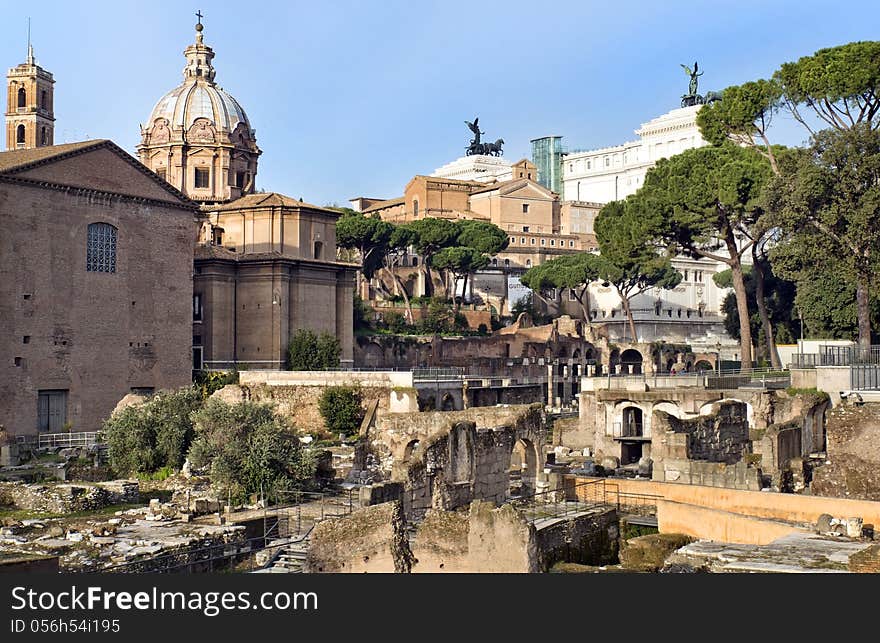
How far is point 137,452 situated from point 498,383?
1865 centimetres

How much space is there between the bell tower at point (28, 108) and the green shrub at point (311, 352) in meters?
22.8

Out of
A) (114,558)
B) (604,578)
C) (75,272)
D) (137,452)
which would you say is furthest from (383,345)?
(604,578)

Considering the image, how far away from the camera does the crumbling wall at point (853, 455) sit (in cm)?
2067

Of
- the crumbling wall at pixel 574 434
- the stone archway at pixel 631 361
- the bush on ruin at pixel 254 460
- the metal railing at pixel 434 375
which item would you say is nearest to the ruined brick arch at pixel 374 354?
the metal railing at pixel 434 375

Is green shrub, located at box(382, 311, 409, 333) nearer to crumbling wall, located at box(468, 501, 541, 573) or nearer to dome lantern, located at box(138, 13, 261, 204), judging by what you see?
dome lantern, located at box(138, 13, 261, 204)

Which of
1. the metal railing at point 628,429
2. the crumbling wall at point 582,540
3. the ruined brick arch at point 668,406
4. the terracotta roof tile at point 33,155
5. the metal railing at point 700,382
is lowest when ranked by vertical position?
the crumbling wall at point 582,540

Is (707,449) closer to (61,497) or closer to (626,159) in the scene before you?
(61,497)

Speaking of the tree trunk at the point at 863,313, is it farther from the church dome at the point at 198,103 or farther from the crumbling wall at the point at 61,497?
the church dome at the point at 198,103

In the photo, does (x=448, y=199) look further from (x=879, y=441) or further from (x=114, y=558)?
(x=114, y=558)

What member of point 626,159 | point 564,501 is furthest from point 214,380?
point 626,159

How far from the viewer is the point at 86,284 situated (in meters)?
36.8

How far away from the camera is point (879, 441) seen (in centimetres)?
2072

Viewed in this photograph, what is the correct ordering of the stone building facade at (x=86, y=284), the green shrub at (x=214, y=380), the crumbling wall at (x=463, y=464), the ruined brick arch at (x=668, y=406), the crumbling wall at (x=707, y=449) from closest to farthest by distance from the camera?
the crumbling wall at (x=463, y=464)
the crumbling wall at (x=707, y=449)
the ruined brick arch at (x=668, y=406)
the stone building facade at (x=86, y=284)
the green shrub at (x=214, y=380)

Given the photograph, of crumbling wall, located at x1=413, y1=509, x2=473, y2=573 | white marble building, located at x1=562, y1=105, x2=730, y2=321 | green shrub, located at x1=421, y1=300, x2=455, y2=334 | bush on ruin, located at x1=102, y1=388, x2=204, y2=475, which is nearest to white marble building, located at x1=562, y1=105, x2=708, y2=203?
white marble building, located at x1=562, y1=105, x2=730, y2=321
